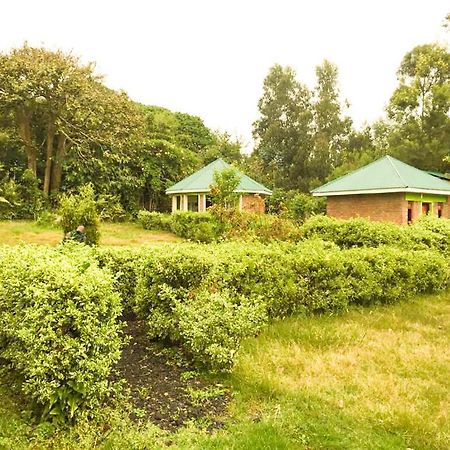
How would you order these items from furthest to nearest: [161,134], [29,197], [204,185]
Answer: [161,134], [204,185], [29,197]

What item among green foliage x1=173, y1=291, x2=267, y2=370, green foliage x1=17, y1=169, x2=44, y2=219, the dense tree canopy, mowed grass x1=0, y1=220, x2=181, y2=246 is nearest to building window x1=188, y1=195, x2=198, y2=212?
the dense tree canopy

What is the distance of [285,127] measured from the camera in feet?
141

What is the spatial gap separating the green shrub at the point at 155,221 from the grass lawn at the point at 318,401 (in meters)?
16.9

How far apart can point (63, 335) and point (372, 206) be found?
21855 mm

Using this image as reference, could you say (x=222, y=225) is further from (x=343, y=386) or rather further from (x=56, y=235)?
(x=343, y=386)

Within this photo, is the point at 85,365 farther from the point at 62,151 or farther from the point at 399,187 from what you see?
the point at 62,151

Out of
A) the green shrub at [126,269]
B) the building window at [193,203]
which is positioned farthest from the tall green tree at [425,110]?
the green shrub at [126,269]

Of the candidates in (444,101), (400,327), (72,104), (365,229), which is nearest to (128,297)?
(400,327)

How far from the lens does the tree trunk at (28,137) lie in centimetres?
2597

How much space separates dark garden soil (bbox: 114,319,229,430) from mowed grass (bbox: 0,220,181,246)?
1248 centimetres

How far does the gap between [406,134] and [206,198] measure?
16.3m

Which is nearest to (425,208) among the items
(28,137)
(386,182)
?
(386,182)

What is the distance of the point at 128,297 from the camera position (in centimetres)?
675

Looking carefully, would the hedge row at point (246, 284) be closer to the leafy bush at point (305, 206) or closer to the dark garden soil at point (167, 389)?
the dark garden soil at point (167, 389)
